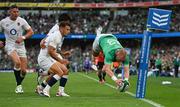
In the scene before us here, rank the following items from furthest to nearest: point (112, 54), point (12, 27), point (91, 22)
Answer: point (91, 22)
point (12, 27)
point (112, 54)

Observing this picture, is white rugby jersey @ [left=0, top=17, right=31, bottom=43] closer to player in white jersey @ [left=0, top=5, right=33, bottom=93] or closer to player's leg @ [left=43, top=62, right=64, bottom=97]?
player in white jersey @ [left=0, top=5, right=33, bottom=93]

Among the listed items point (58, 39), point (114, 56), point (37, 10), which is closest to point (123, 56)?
point (114, 56)

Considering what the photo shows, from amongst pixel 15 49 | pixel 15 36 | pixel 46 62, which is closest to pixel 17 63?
pixel 15 49

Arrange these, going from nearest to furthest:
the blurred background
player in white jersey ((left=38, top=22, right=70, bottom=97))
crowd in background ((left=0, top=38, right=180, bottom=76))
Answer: player in white jersey ((left=38, top=22, right=70, bottom=97)) < crowd in background ((left=0, top=38, right=180, bottom=76)) < the blurred background

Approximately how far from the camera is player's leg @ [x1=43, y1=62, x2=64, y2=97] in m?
12.9

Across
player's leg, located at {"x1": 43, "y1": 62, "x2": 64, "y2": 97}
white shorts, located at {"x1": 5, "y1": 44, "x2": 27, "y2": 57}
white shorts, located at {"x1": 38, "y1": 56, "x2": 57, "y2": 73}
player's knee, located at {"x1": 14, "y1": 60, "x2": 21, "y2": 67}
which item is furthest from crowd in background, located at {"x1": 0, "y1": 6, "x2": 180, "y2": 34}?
player's leg, located at {"x1": 43, "y1": 62, "x2": 64, "y2": 97}

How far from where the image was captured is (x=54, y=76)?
13.0m

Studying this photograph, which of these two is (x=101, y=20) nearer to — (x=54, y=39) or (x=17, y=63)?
(x=17, y=63)

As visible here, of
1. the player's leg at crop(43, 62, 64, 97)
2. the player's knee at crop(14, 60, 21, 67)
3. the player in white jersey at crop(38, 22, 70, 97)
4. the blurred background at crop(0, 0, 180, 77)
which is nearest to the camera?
the player in white jersey at crop(38, 22, 70, 97)

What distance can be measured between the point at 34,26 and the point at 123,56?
50.5 m

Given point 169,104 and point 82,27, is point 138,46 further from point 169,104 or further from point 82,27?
point 169,104

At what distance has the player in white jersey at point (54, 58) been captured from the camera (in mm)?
12539

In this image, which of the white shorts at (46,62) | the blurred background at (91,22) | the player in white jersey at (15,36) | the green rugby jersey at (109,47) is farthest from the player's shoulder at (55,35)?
the blurred background at (91,22)

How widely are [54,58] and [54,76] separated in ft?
2.02
